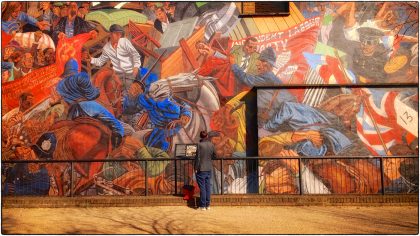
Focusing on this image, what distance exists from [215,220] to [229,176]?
4.55 m

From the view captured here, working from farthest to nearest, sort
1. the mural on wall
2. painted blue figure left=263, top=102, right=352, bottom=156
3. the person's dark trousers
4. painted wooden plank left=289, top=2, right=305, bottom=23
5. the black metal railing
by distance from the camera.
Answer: painted wooden plank left=289, top=2, right=305, bottom=23 → the mural on wall → painted blue figure left=263, top=102, right=352, bottom=156 → the black metal railing → the person's dark trousers

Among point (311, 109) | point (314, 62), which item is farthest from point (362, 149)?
point (314, 62)

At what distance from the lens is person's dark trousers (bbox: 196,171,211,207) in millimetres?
8909

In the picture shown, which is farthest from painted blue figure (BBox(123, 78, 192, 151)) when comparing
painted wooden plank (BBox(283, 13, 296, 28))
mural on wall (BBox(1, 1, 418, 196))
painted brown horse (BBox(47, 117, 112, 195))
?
painted wooden plank (BBox(283, 13, 296, 28))

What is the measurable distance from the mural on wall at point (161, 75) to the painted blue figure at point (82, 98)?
0.03 meters

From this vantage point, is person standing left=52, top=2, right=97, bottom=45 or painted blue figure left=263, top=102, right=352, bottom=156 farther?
person standing left=52, top=2, right=97, bottom=45

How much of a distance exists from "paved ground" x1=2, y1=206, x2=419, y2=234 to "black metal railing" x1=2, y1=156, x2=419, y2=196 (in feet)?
8.11

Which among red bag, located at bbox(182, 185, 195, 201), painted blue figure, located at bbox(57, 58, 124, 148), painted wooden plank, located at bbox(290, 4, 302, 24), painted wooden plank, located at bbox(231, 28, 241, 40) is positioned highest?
painted wooden plank, located at bbox(290, 4, 302, 24)

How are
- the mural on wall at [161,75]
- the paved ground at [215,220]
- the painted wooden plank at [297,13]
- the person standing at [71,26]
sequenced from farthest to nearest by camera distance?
the person standing at [71,26]
the painted wooden plank at [297,13]
the mural on wall at [161,75]
the paved ground at [215,220]

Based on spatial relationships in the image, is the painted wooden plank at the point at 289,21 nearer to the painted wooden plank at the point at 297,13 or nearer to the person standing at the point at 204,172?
the painted wooden plank at the point at 297,13

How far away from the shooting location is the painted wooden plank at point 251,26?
12797mm

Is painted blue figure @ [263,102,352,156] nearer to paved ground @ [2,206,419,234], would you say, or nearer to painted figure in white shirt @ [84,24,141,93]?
paved ground @ [2,206,419,234]

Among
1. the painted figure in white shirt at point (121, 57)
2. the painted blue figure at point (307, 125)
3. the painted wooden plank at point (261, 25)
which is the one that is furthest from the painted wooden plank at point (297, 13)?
the painted figure in white shirt at point (121, 57)

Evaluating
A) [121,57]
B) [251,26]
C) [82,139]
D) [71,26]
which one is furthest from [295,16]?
[82,139]
